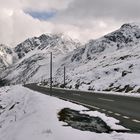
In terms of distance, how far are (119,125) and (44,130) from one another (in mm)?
3264

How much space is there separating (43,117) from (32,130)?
88.5 inches

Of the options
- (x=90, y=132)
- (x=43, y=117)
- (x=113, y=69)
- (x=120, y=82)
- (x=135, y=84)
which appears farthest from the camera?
(x=113, y=69)

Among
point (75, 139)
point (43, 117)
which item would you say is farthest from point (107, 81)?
point (75, 139)

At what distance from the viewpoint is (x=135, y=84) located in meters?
50.5

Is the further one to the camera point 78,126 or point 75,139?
point 78,126

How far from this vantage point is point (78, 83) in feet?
245

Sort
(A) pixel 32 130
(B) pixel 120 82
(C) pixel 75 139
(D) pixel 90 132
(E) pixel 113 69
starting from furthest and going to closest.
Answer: (E) pixel 113 69 → (B) pixel 120 82 → (A) pixel 32 130 → (D) pixel 90 132 → (C) pixel 75 139

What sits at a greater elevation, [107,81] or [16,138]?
[107,81]

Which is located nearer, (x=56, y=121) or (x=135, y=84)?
(x=56, y=121)

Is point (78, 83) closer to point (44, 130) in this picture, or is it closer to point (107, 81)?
point (107, 81)

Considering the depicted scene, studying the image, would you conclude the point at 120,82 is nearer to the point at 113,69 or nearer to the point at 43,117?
the point at 113,69

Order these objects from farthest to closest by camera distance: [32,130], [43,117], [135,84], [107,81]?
1. [107,81]
2. [135,84]
3. [43,117]
4. [32,130]

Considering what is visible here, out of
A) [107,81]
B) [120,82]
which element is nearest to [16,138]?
[120,82]

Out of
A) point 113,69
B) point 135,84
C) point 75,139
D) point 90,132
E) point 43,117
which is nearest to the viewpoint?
point 75,139
